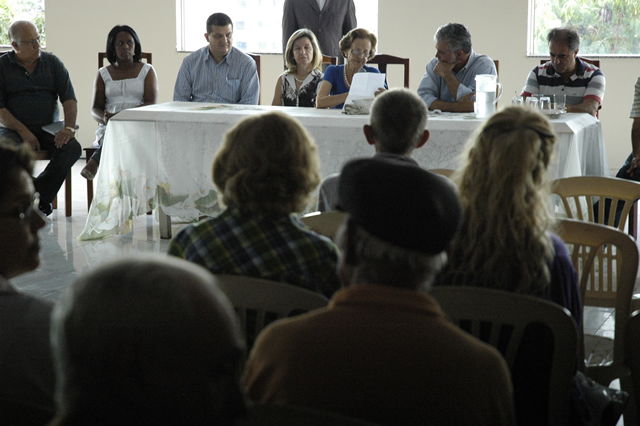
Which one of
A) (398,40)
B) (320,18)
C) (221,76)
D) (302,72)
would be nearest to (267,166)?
(302,72)

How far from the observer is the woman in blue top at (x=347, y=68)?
148 inches

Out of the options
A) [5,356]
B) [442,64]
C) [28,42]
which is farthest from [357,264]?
[28,42]

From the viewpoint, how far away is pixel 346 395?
729 mm

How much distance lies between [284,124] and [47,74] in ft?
11.8

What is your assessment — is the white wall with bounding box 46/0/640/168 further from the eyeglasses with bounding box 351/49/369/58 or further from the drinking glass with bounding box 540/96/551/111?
the drinking glass with bounding box 540/96/551/111

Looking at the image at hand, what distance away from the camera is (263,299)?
1.10 meters

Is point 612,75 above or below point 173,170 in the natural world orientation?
above

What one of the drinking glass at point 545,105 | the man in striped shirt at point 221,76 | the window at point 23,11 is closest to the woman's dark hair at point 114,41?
the man in striped shirt at point 221,76

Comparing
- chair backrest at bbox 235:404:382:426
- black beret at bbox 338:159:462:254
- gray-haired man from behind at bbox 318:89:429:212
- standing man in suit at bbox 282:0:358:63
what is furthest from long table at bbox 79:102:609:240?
chair backrest at bbox 235:404:382:426

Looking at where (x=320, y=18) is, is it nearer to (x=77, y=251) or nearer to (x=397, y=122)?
(x=77, y=251)

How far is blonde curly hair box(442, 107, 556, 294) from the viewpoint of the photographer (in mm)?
1195

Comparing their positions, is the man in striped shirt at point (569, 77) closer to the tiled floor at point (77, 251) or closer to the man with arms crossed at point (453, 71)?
the man with arms crossed at point (453, 71)

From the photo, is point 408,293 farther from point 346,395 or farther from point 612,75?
point 612,75

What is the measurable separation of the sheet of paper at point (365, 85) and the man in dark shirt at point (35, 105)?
197 cm
